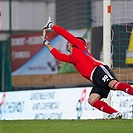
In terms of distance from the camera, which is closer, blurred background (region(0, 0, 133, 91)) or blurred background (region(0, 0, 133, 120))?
blurred background (region(0, 0, 133, 120))

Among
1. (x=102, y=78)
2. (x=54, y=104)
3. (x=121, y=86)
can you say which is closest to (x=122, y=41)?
(x=54, y=104)

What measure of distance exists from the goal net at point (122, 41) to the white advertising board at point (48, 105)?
1075 millimetres

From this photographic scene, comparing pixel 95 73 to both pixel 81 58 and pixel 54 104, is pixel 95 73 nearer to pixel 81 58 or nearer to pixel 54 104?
pixel 81 58

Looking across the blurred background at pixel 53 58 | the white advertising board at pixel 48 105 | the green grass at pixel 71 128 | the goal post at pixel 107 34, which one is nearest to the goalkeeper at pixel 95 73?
the green grass at pixel 71 128

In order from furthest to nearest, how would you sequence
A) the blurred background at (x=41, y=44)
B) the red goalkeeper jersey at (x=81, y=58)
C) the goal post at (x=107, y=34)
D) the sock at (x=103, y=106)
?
1. the blurred background at (x=41, y=44)
2. the goal post at (x=107, y=34)
3. the red goalkeeper jersey at (x=81, y=58)
4. the sock at (x=103, y=106)

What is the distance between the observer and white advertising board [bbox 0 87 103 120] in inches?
747

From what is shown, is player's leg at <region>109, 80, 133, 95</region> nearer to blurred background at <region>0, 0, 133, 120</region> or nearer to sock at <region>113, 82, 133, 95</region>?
sock at <region>113, 82, 133, 95</region>

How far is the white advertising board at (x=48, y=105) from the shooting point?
19.0 m

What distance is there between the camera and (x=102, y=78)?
41.4 feet

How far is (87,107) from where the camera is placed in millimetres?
18766

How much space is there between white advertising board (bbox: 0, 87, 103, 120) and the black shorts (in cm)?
524

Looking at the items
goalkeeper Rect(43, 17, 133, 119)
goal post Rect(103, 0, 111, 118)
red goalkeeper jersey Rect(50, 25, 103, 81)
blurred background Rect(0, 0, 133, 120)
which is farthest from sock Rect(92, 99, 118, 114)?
blurred background Rect(0, 0, 133, 120)

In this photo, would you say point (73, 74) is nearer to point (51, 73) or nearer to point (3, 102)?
point (51, 73)

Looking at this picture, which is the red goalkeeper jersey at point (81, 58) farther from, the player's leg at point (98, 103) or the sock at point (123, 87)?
the sock at point (123, 87)
